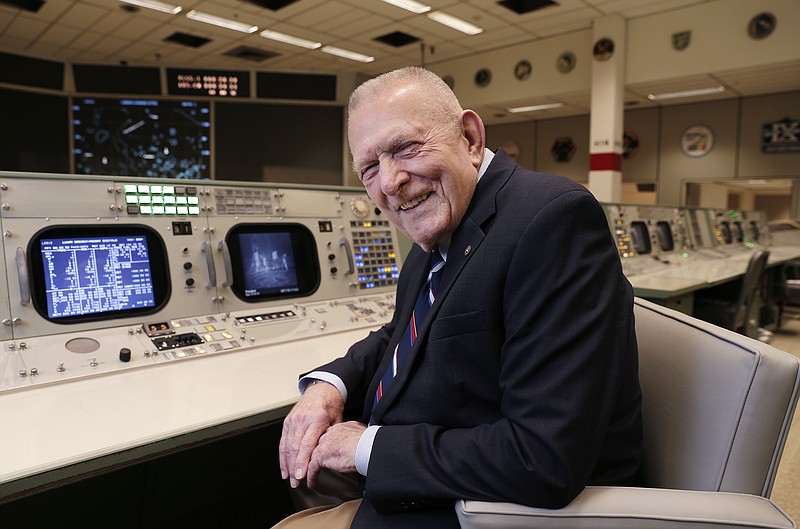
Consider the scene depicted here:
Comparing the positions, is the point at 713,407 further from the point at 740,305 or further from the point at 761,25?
the point at 761,25

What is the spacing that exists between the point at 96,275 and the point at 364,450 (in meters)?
0.99

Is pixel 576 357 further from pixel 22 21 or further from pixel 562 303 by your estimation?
pixel 22 21

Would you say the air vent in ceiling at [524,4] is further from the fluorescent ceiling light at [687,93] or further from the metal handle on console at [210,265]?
the metal handle on console at [210,265]

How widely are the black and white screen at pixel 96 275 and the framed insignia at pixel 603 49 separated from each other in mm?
6000

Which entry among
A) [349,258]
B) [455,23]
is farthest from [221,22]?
[349,258]

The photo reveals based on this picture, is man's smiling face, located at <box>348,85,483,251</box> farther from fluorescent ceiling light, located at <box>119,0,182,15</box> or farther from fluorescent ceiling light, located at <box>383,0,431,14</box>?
fluorescent ceiling light, located at <box>119,0,182,15</box>

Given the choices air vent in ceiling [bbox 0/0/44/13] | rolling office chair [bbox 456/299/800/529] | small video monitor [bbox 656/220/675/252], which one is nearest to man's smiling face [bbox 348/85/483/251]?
rolling office chair [bbox 456/299/800/529]

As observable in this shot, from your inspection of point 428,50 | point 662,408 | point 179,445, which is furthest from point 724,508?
point 428,50

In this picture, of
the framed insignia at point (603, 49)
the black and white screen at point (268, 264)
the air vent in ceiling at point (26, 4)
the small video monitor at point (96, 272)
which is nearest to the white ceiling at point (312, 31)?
the air vent in ceiling at point (26, 4)

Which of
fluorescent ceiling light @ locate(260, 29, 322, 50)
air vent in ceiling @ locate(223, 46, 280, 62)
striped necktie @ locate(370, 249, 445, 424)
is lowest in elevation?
striped necktie @ locate(370, 249, 445, 424)

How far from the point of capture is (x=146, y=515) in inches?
63.4

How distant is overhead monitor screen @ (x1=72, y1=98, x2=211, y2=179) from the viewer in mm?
6984

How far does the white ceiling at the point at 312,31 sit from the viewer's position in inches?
224

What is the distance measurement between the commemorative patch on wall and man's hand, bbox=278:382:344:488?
8357 mm
